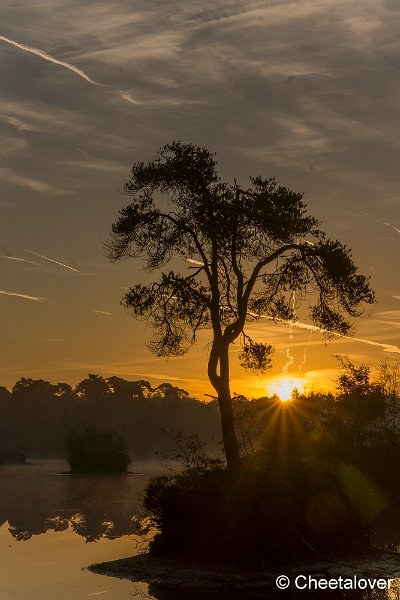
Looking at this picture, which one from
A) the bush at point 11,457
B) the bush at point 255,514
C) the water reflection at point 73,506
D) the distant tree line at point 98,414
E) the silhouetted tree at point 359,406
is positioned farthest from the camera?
the distant tree line at point 98,414

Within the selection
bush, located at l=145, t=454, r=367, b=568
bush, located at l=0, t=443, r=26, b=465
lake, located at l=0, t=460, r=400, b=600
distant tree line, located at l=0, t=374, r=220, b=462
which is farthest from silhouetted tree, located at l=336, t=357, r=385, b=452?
distant tree line, located at l=0, t=374, r=220, b=462

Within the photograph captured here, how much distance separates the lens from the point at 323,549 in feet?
89.0

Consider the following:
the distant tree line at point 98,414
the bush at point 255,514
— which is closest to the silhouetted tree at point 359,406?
the bush at point 255,514

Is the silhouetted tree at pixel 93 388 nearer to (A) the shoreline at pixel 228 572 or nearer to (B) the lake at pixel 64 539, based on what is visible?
(B) the lake at pixel 64 539

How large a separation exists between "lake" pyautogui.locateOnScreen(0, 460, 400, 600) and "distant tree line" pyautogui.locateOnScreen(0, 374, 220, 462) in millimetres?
99616

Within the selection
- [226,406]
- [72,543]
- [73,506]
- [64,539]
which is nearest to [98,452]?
[73,506]

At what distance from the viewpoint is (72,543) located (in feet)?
111

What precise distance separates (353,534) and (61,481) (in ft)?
180

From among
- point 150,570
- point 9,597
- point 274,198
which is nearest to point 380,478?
point 274,198

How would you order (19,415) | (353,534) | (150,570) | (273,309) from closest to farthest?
(150,570) → (353,534) → (273,309) → (19,415)

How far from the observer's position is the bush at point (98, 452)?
91062mm

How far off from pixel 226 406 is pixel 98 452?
60.9m

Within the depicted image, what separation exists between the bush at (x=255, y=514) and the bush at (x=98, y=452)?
62850mm

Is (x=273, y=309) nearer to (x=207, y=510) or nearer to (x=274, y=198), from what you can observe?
(x=274, y=198)
